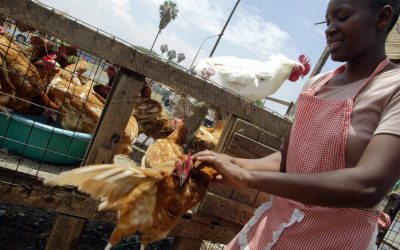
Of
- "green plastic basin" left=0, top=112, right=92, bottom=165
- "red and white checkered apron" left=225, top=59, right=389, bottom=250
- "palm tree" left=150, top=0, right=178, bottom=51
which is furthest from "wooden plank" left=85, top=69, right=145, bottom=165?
"palm tree" left=150, top=0, right=178, bottom=51

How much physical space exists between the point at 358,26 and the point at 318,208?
2.54ft

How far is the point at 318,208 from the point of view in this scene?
1.46 meters

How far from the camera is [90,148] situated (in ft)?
8.65

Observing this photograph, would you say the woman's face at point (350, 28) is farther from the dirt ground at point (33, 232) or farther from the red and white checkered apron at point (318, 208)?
the dirt ground at point (33, 232)

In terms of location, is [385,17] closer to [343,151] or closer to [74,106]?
[343,151]

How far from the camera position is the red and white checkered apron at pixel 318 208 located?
142 centimetres

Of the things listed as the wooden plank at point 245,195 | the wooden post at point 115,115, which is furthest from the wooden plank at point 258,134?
the wooden post at point 115,115

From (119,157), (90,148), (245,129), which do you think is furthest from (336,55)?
(119,157)

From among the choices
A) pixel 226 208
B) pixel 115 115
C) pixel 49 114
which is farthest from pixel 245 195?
pixel 49 114

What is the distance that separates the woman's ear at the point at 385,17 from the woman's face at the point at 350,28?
3 cm

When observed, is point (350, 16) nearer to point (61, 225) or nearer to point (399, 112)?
point (399, 112)

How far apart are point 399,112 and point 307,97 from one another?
469 millimetres

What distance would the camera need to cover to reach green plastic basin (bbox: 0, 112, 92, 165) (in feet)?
9.57

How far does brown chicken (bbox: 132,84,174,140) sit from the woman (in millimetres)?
4008
